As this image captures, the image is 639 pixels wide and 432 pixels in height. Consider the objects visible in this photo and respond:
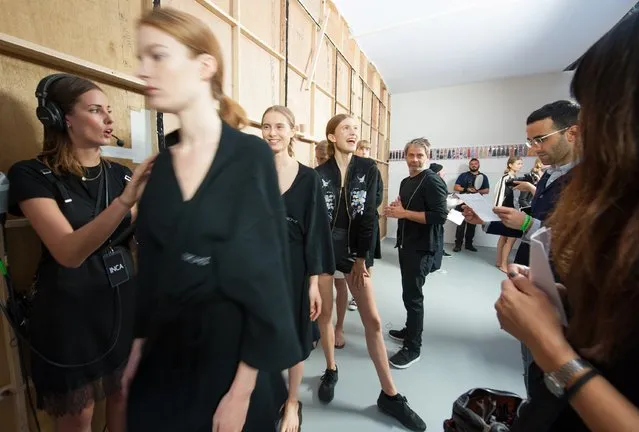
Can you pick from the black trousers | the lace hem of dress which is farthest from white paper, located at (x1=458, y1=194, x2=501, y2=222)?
the lace hem of dress

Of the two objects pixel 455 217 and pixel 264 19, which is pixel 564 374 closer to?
pixel 455 217

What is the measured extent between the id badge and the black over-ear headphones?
42 cm

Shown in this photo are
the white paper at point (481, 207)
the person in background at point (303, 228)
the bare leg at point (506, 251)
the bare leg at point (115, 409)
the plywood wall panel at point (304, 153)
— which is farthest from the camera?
the bare leg at point (506, 251)

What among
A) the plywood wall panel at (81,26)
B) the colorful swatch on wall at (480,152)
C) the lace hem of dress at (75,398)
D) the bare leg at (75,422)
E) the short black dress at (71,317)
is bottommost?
the bare leg at (75,422)

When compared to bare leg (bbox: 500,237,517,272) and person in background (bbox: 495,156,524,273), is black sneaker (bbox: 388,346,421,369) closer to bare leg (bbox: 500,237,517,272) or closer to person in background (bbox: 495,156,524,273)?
person in background (bbox: 495,156,524,273)

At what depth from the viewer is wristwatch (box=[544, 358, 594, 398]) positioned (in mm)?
449

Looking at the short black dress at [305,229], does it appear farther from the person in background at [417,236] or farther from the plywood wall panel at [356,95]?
the plywood wall panel at [356,95]

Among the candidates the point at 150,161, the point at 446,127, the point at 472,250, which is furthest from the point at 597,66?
the point at 446,127

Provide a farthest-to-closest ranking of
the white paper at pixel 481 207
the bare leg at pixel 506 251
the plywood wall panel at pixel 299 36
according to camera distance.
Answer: the bare leg at pixel 506 251 → the plywood wall panel at pixel 299 36 → the white paper at pixel 481 207

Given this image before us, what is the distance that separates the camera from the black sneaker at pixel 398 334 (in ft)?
7.81

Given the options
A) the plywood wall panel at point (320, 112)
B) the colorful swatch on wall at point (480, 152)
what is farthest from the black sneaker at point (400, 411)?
the colorful swatch on wall at point (480, 152)

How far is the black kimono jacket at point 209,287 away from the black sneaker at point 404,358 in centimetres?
185

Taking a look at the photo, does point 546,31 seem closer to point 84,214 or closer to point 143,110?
point 143,110

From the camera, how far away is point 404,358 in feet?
6.77
